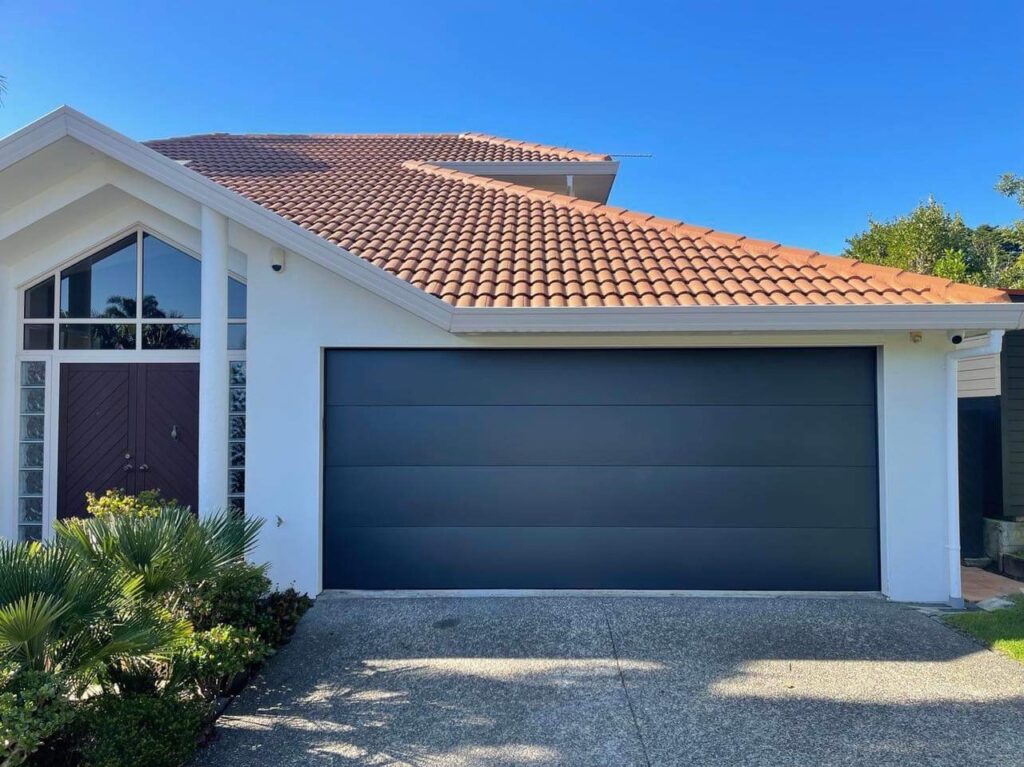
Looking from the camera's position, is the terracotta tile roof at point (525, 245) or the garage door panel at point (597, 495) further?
the garage door panel at point (597, 495)

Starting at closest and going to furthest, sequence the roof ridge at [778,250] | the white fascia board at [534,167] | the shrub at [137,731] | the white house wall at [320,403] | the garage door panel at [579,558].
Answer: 1. the shrub at [137,731]
2. the roof ridge at [778,250]
3. the white house wall at [320,403]
4. the garage door panel at [579,558]
5. the white fascia board at [534,167]

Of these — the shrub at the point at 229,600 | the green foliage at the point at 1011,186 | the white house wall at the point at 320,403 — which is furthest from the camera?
the green foliage at the point at 1011,186

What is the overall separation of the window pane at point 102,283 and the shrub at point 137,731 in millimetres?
5270

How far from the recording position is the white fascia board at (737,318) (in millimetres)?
5613

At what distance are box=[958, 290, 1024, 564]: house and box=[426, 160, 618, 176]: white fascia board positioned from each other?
6.37 metres

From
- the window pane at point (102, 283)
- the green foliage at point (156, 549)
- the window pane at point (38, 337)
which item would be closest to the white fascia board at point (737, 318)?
the green foliage at point (156, 549)

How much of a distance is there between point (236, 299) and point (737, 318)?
5.57m

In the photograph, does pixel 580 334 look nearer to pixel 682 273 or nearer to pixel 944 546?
pixel 682 273

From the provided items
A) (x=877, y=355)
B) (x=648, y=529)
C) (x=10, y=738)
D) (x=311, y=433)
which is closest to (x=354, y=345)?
(x=311, y=433)

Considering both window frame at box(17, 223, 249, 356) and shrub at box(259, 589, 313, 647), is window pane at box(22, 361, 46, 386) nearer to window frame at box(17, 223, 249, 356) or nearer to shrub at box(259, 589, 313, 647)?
window frame at box(17, 223, 249, 356)

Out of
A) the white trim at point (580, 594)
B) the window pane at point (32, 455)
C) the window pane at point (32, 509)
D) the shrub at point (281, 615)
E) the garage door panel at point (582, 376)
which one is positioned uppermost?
the garage door panel at point (582, 376)

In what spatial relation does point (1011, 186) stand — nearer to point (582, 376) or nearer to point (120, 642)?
point (582, 376)

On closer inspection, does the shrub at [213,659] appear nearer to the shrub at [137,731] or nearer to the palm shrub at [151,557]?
the palm shrub at [151,557]

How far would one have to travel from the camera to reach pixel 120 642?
3301 mm
